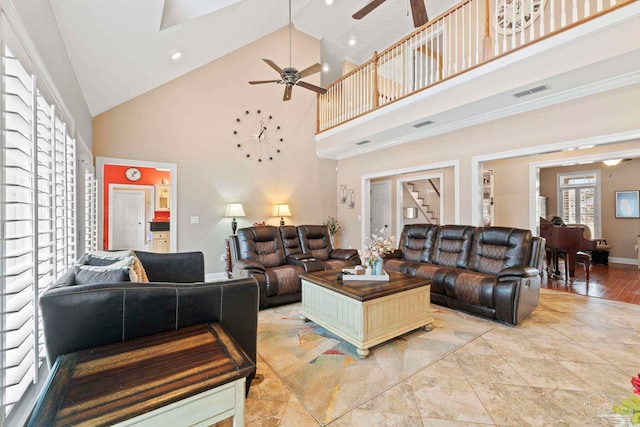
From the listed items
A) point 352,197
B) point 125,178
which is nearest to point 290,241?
point 352,197

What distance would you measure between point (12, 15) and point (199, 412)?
5.82 ft

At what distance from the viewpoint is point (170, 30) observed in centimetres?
304

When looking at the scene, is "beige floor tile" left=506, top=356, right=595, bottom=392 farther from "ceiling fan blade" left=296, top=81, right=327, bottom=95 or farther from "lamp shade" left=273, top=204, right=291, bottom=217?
"lamp shade" left=273, top=204, right=291, bottom=217

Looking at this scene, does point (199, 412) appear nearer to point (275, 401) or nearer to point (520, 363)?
point (275, 401)

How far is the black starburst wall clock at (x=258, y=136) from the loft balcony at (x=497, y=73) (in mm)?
1168

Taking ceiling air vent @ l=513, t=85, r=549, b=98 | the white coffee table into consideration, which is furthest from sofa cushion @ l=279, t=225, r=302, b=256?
ceiling air vent @ l=513, t=85, r=549, b=98

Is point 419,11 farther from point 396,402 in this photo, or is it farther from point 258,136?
point 258,136

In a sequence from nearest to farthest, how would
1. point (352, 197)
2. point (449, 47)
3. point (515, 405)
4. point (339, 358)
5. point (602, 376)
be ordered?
point (515, 405)
point (602, 376)
point (339, 358)
point (449, 47)
point (352, 197)

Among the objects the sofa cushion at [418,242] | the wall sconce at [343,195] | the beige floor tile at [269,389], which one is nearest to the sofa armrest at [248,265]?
the beige floor tile at [269,389]

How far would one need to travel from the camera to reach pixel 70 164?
2.38 metres

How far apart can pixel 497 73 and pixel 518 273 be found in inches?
93.9

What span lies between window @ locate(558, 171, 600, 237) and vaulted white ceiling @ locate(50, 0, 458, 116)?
17.1ft

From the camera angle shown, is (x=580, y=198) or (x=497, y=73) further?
(x=580, y=198)

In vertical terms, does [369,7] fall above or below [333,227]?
above
